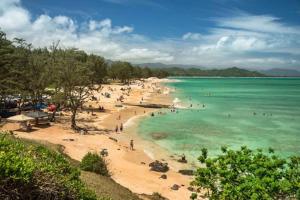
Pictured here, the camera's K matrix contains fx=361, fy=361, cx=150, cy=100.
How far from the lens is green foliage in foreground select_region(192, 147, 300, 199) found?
13.2 metres

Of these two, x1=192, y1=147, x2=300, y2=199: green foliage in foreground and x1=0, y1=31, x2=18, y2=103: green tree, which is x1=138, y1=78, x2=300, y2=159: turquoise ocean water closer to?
x1=0, y1=31, x2=18, y2=103: green tree

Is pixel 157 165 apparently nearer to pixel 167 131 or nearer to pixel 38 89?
pixel 167 131

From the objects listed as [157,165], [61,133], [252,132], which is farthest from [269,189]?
[252,132]

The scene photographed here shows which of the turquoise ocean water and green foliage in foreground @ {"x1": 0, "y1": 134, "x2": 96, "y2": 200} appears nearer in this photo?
green foliage in foreground @ {"x1": 0, "y1": 134, "x2": 96, "y2": 200}

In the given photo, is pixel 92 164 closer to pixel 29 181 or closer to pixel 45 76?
pixel 29 181

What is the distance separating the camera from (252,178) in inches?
552

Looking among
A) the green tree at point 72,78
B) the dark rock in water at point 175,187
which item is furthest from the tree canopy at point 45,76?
the dark rock in water at point 175,187

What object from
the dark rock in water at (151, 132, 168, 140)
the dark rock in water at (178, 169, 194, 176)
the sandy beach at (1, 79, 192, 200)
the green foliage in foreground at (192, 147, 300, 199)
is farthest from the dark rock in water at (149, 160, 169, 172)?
the green foliage in foreground at (192, 147, 300, 199)

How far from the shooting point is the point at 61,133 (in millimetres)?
47094

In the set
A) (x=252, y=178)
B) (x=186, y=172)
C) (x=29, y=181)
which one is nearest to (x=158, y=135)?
(x=186, y=172)

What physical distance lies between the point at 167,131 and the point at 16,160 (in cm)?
4705

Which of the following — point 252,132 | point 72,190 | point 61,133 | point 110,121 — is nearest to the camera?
point 72,190

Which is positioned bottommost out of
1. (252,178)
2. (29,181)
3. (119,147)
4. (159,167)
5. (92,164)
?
(159,167)

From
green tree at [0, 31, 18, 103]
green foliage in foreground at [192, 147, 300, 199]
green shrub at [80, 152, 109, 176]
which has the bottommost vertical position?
green shrub at [80, 152, 109, 176]
